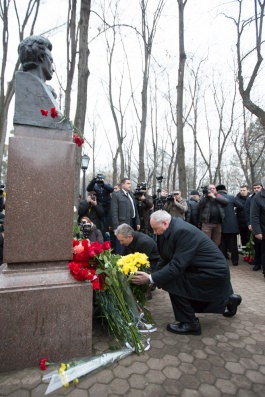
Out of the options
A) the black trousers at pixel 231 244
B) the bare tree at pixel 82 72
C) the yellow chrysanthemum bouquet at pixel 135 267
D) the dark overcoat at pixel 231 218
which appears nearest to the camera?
the yellow chrysanthemum bouquet at pixel 135 267

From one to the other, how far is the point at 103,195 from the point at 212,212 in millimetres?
2475

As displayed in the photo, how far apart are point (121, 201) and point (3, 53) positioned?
1006cm

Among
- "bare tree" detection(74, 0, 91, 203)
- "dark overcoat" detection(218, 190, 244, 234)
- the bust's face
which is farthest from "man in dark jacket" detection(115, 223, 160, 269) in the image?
"bare tree" detection(74, 0, 91, 203)

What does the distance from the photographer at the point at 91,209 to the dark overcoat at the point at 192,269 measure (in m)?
3.01

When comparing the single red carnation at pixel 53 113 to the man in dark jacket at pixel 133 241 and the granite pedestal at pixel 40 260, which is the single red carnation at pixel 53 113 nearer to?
the granite pedestal at pixel 40 260

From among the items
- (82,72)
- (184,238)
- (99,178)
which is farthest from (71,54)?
(184,238)

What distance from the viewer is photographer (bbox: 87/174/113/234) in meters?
6.00

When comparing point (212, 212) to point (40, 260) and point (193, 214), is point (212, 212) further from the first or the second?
point (40, 260)

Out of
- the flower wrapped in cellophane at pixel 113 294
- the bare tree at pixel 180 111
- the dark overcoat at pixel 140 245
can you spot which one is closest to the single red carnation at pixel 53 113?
the flower wrapped in cellophane at pixel 113 294

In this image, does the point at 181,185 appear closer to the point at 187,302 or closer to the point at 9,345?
the point at 187,302

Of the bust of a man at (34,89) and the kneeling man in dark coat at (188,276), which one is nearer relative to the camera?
the bust of a man at (34,89)

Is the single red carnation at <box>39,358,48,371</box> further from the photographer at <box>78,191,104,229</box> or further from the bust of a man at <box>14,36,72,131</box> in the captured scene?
the photographer at <box>78,191,104,229</box>

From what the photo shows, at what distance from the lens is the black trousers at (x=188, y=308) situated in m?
2.85

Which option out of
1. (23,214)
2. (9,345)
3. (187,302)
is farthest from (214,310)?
(23,214)
